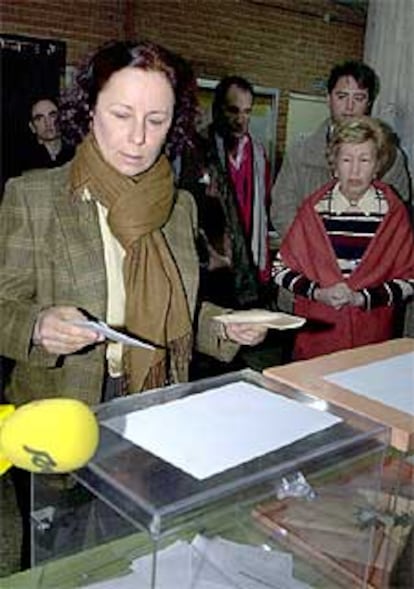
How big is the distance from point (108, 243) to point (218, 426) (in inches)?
19.7

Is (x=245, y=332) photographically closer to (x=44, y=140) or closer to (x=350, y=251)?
(x=350, y=251)

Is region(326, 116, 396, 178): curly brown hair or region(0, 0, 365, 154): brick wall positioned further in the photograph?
region(0, 0, 365, 154): brick wall

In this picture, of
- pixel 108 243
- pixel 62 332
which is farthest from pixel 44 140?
pixel 62 332

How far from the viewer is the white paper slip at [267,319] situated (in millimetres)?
945

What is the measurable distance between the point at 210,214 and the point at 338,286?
3.18 ft

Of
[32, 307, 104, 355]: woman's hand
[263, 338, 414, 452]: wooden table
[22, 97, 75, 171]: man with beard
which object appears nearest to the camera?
[263, 338, 414, 452]: wooden table

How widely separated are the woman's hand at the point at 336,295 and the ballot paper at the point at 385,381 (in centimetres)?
81

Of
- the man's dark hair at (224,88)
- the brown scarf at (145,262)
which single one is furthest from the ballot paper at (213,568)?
the man's dark hair at (224,88)

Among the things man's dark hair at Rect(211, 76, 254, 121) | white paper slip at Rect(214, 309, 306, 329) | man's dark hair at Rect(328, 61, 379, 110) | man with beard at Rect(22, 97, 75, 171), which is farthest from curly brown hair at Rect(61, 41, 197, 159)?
man with beard at Rect(22, 97, 75, 171)

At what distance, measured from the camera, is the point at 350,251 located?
181cm

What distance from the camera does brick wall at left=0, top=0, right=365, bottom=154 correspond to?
449 centimetres

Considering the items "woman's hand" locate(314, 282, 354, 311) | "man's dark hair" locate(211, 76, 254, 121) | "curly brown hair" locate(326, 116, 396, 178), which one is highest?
"man's dark hair" locate(211, 76, 254, 121)

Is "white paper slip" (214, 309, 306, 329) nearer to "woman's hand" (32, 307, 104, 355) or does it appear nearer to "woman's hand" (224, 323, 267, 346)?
"woman's hand" (224, 323, 267, 346)

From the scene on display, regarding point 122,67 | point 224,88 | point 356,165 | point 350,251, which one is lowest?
point 350,251
